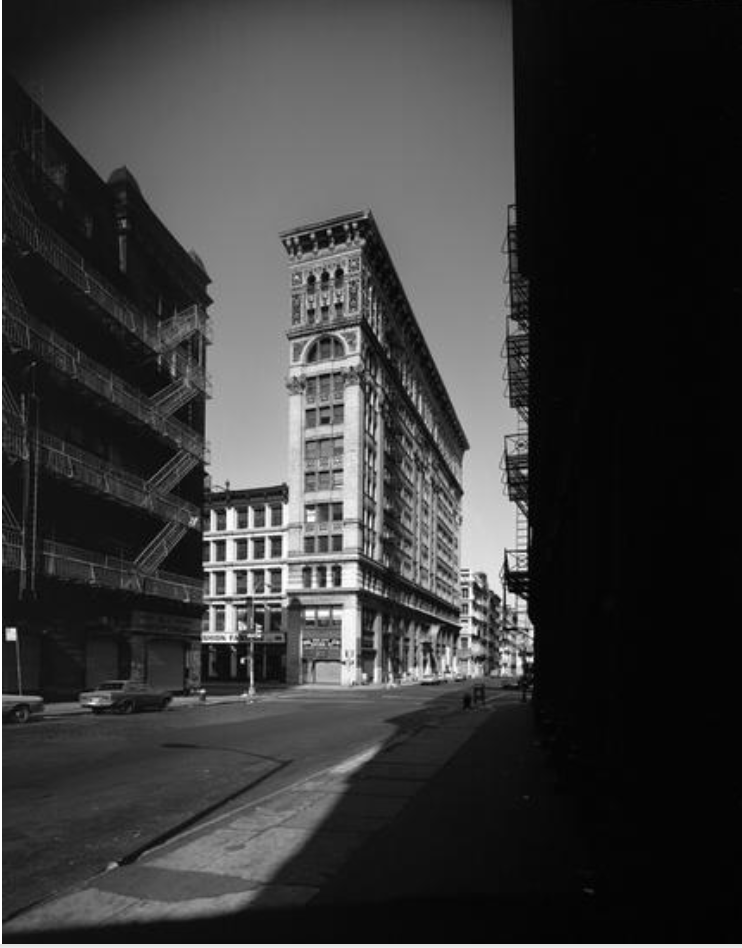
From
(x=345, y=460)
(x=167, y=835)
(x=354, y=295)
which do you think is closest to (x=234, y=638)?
(x=345, y=460)

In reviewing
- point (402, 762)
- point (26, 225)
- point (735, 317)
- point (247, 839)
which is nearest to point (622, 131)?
point (735, 317)

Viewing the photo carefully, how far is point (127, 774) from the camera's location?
1370 centimetres

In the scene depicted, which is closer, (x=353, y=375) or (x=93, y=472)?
(x=93, y=472)

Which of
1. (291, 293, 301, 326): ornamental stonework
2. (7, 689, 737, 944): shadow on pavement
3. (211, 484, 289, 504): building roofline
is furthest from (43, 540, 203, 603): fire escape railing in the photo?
(291, 293, 301, 326): ornamental stonework

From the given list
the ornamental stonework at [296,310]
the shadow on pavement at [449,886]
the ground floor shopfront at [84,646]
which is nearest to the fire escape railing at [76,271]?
the ground floor shopfront at [84,646]

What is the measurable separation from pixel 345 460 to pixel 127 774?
57624mm

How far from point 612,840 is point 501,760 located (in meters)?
10.2

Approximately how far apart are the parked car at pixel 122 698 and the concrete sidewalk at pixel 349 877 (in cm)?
2072

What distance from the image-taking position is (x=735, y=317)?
4684 mm

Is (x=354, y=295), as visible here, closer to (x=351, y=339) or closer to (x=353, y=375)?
(x=351, y=339)

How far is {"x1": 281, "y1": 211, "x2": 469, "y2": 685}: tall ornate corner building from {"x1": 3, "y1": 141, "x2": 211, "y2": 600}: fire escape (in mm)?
25169

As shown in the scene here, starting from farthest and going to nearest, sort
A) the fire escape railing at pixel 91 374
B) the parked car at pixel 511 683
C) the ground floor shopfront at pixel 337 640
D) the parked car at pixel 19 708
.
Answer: the ground floor shopfront at pixel 337 640 < the parked car at pixel 511 683 < the fire escape railing at pixel 91 374 < the parked car at pixel 19 708

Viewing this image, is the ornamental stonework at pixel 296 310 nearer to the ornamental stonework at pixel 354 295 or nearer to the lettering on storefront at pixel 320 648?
the ornamental stonework at pixel 354 295

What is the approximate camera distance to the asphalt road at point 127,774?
8.06 meters
